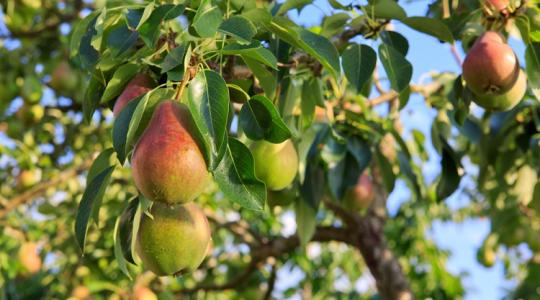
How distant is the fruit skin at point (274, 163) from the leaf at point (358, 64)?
0.59ft

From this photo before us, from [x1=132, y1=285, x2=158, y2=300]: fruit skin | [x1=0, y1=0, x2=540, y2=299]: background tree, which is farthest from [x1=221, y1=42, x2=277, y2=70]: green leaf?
[x1=132, y1=285, x2=158, y2=300]: fruit skin

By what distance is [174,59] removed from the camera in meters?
1.08

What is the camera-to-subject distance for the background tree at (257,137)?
3.65 feet

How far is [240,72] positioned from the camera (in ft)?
4.47

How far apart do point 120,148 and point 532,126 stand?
139 cm

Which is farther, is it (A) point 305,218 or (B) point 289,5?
(A) point 305,218

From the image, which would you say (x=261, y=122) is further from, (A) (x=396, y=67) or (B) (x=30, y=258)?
(B) (x=30, y=258)

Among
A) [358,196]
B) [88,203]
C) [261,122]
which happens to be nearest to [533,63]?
[261,122]

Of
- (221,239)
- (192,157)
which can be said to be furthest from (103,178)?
(221,239)

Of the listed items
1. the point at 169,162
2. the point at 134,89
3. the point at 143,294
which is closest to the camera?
the point at 169,162

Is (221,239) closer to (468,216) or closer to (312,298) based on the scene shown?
(312,298)

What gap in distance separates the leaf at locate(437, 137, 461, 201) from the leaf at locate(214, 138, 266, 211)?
0.79 m

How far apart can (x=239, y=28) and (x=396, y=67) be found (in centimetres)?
39

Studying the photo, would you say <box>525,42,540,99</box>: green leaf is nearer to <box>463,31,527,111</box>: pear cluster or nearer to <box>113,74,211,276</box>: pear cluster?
<box>463,31,527,111</box>: pear cluster
